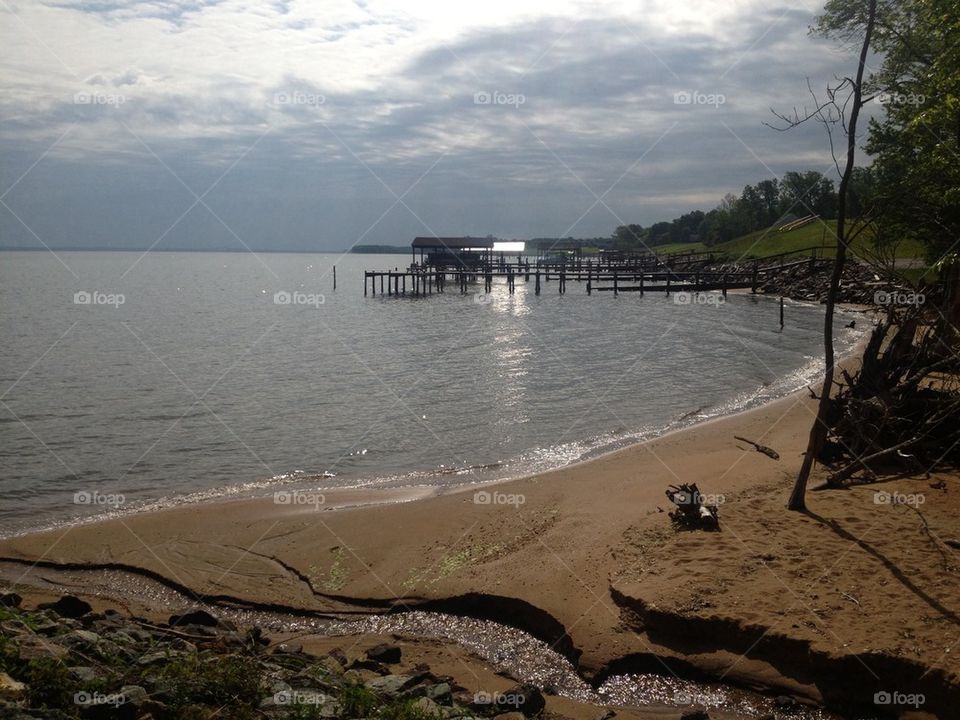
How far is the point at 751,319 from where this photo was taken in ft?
133

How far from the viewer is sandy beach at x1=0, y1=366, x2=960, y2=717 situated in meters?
6.11

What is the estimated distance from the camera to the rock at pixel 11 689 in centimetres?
474

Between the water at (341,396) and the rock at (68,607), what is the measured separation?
3.86m

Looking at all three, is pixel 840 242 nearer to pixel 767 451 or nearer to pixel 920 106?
pixel 767 451

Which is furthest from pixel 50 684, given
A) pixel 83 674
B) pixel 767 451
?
pixel 767 451

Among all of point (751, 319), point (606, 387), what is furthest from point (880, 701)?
point (751, 319)

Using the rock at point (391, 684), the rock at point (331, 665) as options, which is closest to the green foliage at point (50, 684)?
the rock at point (331, 665)

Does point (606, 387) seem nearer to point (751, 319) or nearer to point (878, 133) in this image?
point (878, 133)

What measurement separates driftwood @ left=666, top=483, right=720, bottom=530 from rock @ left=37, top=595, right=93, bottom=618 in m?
6.17

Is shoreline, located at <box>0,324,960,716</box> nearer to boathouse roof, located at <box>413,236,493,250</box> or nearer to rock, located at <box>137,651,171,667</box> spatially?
rock, located at <box>137,651,171,667</box>

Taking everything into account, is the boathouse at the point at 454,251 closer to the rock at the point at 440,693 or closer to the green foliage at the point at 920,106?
the green foliage at the point at 920,106

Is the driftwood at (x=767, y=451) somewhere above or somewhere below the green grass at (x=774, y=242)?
below

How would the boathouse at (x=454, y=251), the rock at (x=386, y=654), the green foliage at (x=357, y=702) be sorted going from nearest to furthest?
the green foliage at (x=357, y=702)
the rock at (x=386, y=654)
the boathouse at (x=454, y=251)

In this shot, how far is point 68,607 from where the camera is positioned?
7543 millimetres
